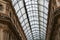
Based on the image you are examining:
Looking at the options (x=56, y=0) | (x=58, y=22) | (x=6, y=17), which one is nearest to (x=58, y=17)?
(x=58, y=22)

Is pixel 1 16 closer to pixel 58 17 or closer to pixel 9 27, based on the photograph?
pixel 9 27

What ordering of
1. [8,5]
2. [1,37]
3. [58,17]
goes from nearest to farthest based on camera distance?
[58,17]
[1,37]
[8,5]

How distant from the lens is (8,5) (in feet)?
155

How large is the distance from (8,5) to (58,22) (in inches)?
469

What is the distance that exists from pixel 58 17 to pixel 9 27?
1093 cm

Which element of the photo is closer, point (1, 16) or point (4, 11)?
point (1, 16)

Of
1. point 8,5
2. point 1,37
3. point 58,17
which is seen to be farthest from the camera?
point 8,5

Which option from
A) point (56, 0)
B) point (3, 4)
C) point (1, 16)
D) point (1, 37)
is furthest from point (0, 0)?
point (56, 0)

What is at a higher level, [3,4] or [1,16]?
[3,4]

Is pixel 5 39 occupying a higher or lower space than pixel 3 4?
lower

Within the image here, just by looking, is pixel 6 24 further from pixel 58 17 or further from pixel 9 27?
pixel 58 17

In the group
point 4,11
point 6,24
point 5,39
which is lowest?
point 5,39

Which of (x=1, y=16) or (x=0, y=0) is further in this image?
(x=0, y=0)

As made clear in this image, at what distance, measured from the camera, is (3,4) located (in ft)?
149
